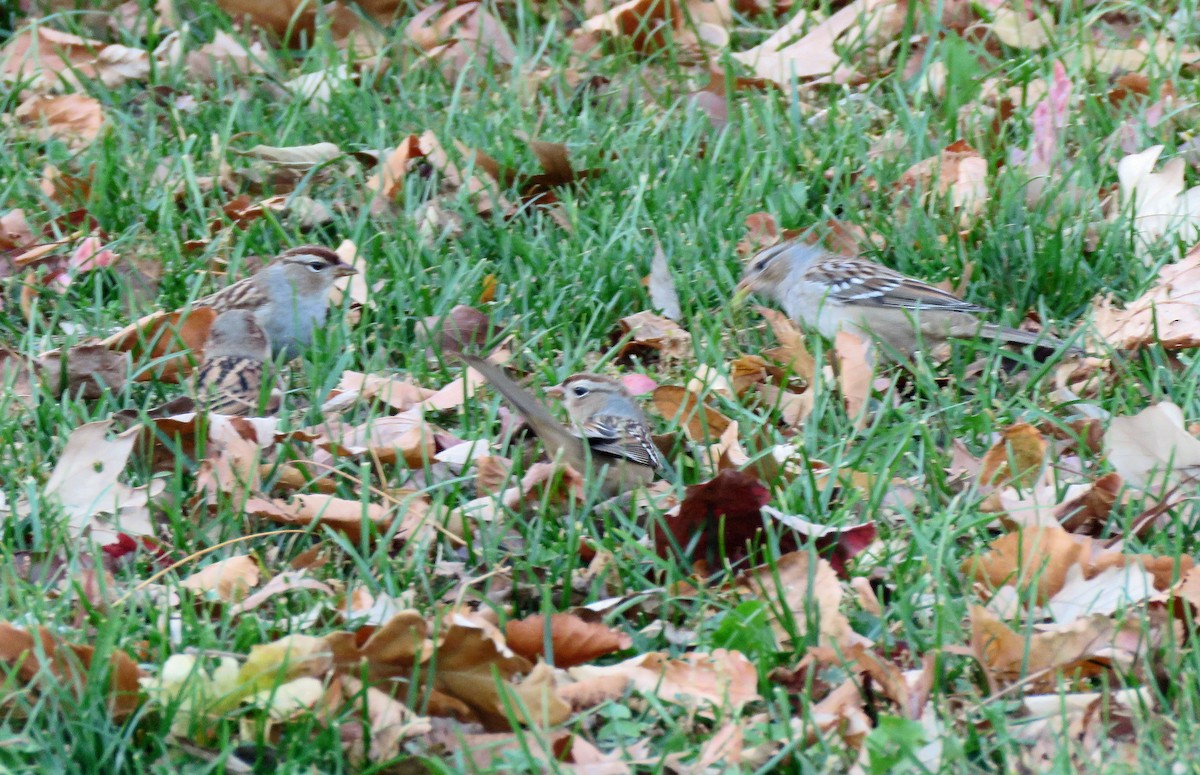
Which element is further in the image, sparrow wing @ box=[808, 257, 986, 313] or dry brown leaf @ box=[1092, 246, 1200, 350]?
sparrow wing @ box=[808, 257, 986, 313]

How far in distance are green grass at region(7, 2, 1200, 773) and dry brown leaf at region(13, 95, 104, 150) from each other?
0.15m

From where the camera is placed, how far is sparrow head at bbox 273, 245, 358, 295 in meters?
5.66

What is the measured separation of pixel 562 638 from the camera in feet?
11.8

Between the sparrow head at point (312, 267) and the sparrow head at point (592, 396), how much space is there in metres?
1.08

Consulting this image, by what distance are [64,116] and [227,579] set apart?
13.3ft

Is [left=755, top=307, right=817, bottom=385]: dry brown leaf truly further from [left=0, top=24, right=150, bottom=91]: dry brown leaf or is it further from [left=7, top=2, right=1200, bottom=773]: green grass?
[left=0, top=24, right=150, bottom=91]: dry brown leaf

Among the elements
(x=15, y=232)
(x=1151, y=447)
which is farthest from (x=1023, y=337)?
(x=15, y=232)

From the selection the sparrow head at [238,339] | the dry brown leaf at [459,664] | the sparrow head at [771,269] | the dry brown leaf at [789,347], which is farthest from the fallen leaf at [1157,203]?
the dry brown leaf at [459,664]

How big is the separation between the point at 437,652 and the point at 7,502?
1.64 m

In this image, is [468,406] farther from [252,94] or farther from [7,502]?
[252,94]

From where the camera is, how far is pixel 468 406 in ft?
16.5

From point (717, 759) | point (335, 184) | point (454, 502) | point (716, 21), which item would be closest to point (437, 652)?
point (717, 759)

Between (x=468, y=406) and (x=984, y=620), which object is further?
(x=468, y=406)

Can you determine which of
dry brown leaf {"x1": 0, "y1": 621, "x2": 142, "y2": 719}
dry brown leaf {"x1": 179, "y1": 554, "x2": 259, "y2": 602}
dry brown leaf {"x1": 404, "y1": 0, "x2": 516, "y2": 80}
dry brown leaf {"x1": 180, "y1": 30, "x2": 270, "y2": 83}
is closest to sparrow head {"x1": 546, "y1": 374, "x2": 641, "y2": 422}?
dry brown leaf {"x1": 179, "y1": 554, "x2": 259, "y2": 602}
